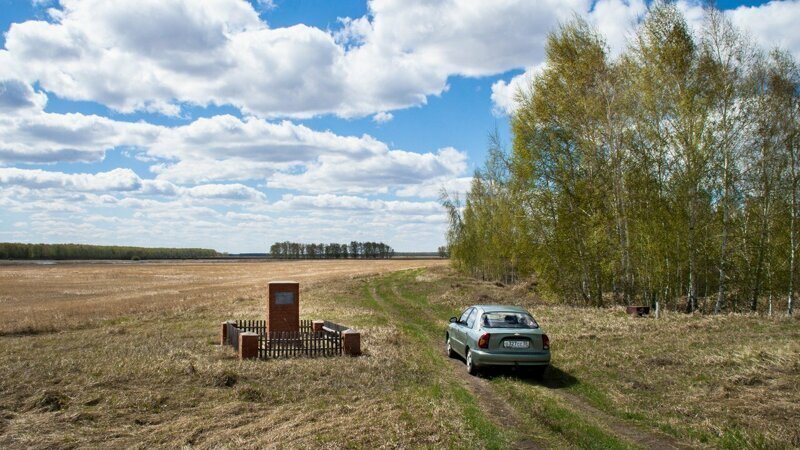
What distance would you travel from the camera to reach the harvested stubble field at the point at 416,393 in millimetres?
9117

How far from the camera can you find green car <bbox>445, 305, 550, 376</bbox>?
538 inches

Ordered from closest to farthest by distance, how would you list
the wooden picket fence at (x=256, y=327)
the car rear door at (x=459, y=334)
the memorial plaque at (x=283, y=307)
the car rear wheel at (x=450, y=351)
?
the car rear door at (x=459, y=334) < the car rear wheel at (x=450, y=351) < the memorial plaque at (x=283, y=307) < the wooden picket fence at (x=256, y=327)

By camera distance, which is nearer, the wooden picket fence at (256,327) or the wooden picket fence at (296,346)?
the wooden picket fence at (296,346)

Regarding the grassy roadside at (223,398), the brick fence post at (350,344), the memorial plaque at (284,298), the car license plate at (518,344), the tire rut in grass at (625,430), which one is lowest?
the tire rut in grass at (625,430)

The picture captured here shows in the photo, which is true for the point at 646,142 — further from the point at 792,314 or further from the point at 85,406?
the point at 85,406

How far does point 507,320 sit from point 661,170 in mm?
14036

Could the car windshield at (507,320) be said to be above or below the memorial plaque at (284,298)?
below

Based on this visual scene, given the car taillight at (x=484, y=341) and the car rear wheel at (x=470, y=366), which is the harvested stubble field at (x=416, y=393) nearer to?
the car rear wheel at (x=470, y=366)

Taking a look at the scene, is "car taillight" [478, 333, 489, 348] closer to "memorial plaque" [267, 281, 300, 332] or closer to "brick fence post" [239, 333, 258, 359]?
"brick fence post" [239, 333, 258, 359]

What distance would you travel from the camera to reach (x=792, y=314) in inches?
860

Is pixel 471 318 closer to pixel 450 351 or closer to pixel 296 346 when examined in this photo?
pixel 450 351

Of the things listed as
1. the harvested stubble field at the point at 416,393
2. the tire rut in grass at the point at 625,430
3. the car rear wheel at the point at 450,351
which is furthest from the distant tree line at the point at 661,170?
the tire rut in grass at the point at 625,430

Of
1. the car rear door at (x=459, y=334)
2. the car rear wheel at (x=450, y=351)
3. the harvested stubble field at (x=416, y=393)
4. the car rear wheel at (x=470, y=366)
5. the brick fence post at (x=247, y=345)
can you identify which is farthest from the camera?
the car rear wheel at (x=450, y=351)

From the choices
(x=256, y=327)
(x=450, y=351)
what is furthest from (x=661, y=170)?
(x=256, y=327)
